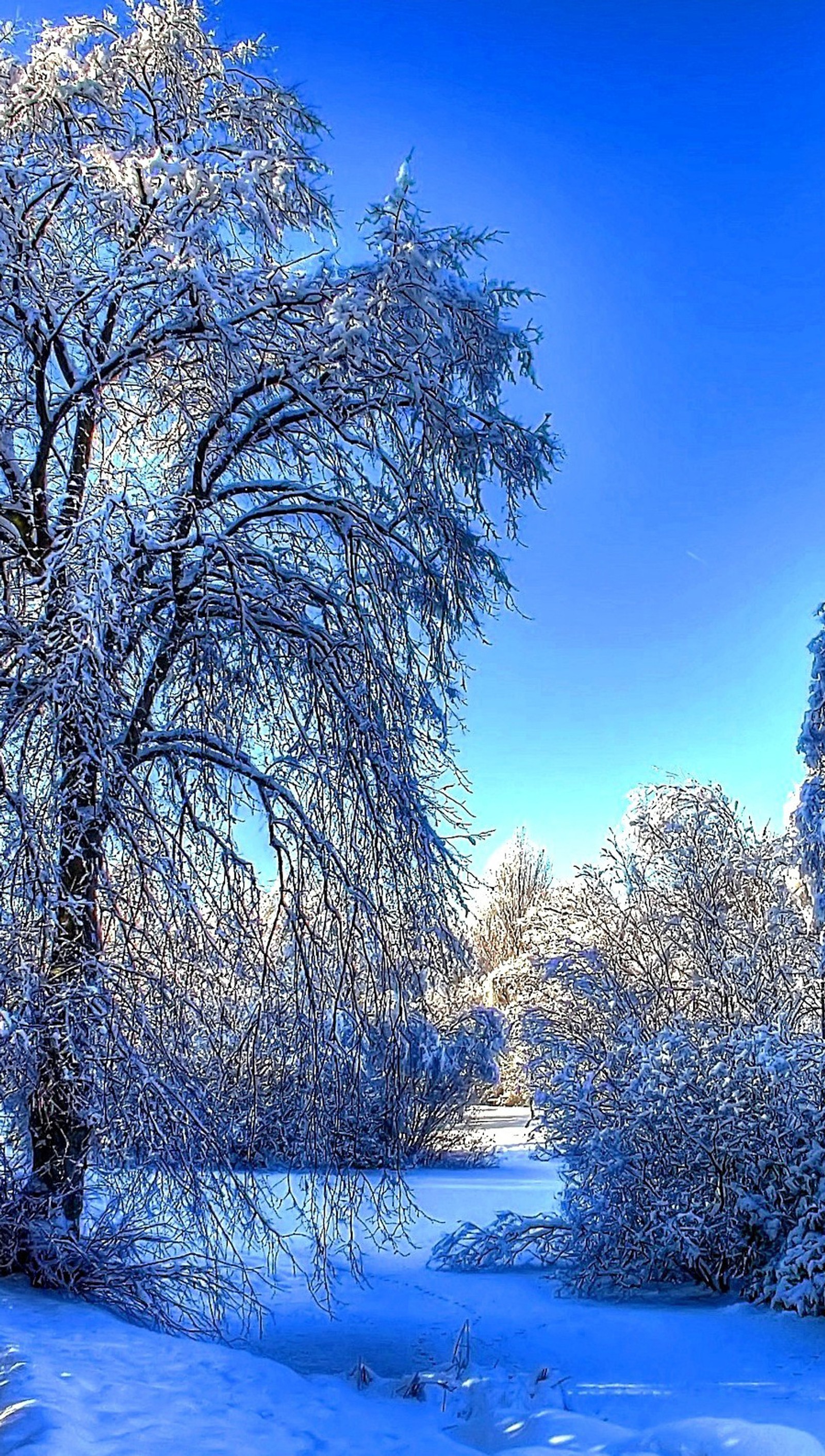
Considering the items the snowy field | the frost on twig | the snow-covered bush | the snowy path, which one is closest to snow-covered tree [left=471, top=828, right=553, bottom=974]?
the snow-covered bush

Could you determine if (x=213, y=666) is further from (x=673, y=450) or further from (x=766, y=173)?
(x=673, y=450)

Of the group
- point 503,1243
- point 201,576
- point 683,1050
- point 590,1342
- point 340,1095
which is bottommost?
point 590,1342

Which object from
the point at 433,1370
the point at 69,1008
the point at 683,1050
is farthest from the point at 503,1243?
the point at 69,1008

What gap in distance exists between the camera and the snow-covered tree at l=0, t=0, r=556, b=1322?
455 cm

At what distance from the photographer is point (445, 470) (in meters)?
5.92

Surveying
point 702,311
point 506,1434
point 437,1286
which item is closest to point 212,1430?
point 506,1434

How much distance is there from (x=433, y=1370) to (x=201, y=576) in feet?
13.7

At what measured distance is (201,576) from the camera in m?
5.25

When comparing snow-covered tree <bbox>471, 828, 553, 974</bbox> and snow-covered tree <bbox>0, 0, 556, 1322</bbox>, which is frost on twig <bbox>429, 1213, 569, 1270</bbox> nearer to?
snow-covered tree <bbox>0, 0, 556, 1322</bbox>

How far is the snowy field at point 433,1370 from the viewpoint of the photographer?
3396 mm

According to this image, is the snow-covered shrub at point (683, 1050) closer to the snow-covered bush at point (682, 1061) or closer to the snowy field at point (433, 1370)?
the snow-covered bush at point (682, 1061)

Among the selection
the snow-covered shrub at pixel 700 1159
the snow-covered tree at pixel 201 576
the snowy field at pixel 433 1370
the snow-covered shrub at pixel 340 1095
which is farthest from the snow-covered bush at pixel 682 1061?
the snow-covered tree at pixel 201 576

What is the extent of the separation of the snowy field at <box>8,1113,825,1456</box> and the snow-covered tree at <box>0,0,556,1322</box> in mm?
834

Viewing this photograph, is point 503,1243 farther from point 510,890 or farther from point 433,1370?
point 510,890
